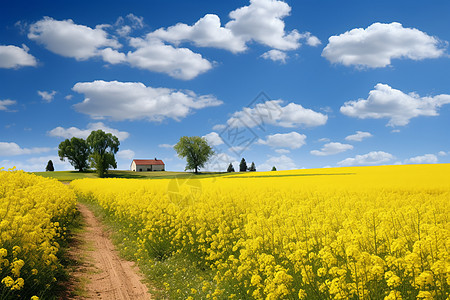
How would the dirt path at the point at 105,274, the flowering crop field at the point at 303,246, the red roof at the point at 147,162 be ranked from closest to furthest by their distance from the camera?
1. the flowering crop field at the point at 303,246
2. the dirt path at the point at 105,274
3. the red roof at the point at 147,162

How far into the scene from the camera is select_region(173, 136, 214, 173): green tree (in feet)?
226

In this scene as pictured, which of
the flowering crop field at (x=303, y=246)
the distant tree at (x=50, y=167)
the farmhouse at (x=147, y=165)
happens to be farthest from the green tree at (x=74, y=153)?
the flowering crop field at (x=303, y=246)

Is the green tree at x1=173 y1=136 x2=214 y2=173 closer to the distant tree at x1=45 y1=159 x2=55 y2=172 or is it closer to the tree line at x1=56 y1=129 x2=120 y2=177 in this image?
the tree line at x1=56 y1=129 x2=120 y2=177

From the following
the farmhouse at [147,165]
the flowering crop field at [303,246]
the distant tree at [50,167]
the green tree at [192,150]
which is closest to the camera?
the flowering crop field at [303,246]

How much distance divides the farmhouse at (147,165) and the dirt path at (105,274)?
342 feet

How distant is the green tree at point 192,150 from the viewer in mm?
68744

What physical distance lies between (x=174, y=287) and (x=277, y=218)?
129 inches

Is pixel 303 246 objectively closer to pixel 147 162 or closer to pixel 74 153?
pixel 74 153

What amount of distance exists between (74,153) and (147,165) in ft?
108

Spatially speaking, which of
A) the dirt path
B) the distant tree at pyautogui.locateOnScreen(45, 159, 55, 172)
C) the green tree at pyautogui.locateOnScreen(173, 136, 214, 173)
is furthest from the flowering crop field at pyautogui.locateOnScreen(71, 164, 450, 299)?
the distant tree at pyautogui.locateOnScreen(45, 159, 55, 172)

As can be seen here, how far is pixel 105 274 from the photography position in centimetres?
916

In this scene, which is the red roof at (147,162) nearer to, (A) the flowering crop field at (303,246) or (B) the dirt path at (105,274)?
(A) the flowering crop field at (303,246)

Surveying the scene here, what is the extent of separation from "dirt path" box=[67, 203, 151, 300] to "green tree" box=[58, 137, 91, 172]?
79519mm

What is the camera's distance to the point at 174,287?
805 cm
